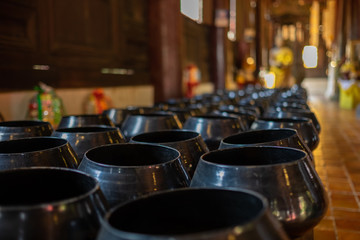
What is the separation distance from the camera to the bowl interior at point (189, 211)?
1.89 ft

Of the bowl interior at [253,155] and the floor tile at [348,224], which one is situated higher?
the bowl interior at [253,155]

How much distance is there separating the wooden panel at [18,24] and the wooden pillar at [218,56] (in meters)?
6.14

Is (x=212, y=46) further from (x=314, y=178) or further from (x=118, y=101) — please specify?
(x=314, y=178)

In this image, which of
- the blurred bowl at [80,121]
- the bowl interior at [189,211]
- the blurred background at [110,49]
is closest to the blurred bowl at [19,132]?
the blurred bowl at [80,121]

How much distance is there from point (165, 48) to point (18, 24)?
2.37 meters

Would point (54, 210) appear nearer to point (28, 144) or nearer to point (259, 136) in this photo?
point (28, 144)

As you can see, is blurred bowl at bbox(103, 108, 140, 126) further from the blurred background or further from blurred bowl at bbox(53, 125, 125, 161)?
the blurred background

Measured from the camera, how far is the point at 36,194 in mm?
764

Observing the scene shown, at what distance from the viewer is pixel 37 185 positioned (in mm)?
756

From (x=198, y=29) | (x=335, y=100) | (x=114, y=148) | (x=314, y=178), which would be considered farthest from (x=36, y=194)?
(x=335, y=100)

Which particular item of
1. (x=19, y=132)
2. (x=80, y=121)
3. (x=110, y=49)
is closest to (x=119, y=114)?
(x=80, y=121)

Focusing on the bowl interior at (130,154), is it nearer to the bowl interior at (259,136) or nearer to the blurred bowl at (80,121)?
the bowl interior at (259,136)

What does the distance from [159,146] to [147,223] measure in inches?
16.0

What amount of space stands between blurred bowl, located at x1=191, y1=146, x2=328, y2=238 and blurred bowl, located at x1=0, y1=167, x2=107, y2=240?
8.7 inches
